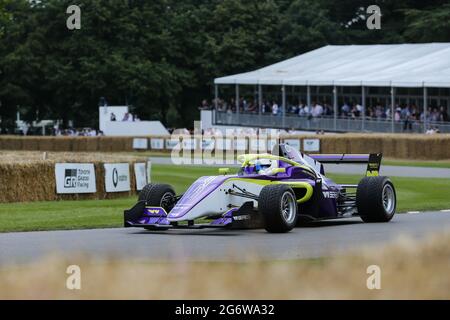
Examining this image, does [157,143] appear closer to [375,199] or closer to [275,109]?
[275,109]

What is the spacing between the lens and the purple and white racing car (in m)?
16.3

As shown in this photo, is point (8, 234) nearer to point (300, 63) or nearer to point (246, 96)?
point (300, 63)

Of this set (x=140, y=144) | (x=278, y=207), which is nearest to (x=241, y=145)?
(x=140, y=144)

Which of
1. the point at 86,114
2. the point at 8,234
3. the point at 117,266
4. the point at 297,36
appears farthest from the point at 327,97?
the point at 117,266

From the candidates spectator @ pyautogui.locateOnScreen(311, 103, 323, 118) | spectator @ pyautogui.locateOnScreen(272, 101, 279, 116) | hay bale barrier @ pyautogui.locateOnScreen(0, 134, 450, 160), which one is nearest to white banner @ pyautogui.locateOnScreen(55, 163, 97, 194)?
hay bale barrier @ pyautogui.locateOnScreen(0, 134, 450, 160)

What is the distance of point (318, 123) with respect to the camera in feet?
195

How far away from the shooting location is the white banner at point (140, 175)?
26406 millimetres

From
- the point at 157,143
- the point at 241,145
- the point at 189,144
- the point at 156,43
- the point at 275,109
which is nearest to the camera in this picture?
the point at 241,145

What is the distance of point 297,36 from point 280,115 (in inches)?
536

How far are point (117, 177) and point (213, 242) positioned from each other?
10.7m

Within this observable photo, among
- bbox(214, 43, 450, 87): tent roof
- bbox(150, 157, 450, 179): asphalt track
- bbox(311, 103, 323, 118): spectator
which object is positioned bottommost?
bbox(150, 157, 450, 179): asphalt track

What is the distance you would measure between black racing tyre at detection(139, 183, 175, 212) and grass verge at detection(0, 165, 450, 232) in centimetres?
127

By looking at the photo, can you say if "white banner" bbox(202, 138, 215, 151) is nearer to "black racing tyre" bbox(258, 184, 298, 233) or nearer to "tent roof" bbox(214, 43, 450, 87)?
"tent roof" bbox(214, 43, 450, 87)
